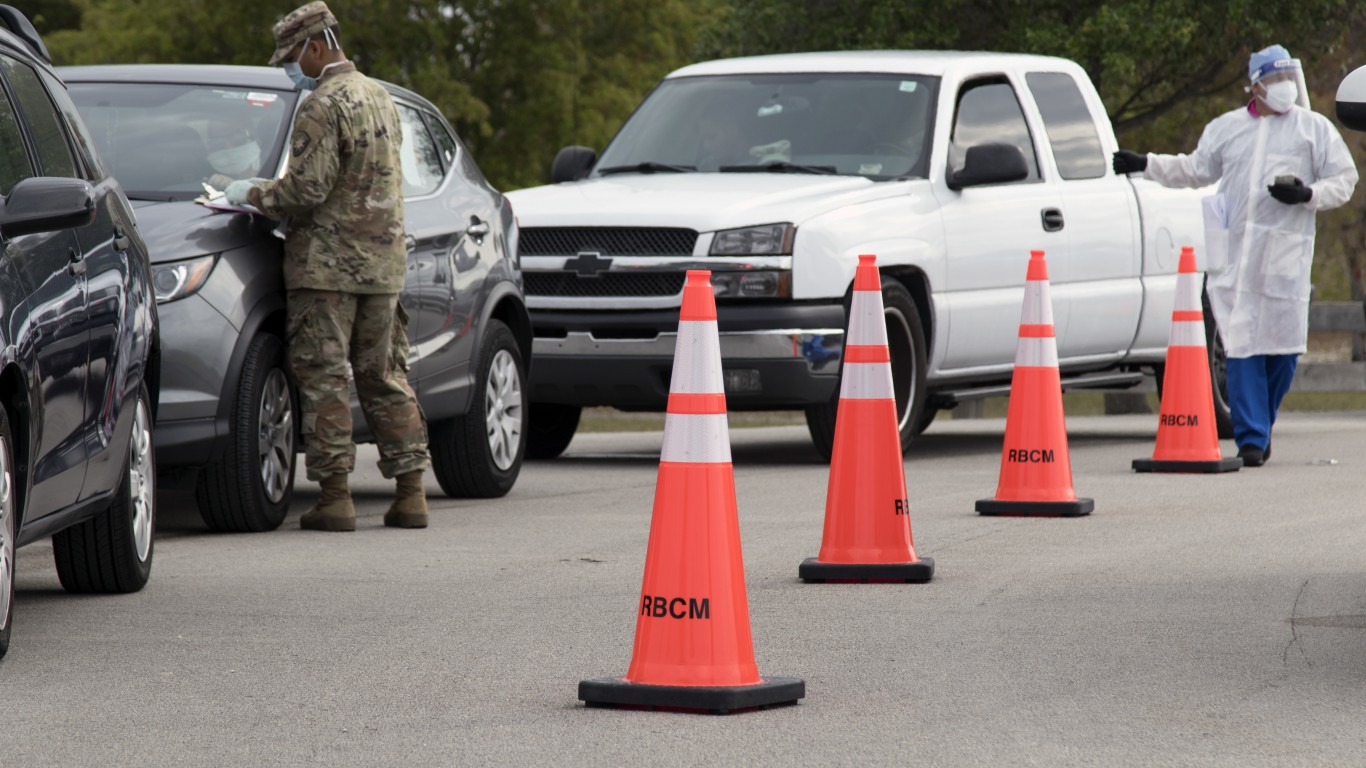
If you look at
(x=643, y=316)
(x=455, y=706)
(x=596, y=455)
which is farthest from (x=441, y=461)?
(x=455, y=706)

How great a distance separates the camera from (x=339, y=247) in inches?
347

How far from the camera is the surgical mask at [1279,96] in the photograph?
1202cm

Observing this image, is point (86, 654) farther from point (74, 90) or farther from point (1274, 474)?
point (1274, 474)

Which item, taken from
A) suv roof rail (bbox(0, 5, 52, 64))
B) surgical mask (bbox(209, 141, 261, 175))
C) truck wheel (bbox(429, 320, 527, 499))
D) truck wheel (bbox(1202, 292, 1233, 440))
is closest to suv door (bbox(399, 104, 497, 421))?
truck wheel (bbox(429, 320, 527, 499))

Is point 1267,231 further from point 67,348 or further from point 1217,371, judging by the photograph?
point 67,348

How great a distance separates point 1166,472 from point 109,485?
635cm

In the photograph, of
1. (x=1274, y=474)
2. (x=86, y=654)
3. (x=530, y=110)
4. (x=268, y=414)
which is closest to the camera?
(x=86, y=654)

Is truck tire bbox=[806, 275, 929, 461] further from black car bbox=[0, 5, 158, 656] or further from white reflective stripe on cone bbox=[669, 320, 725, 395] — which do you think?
white reflective stripe on cone bbox=[669, 320, 725, 395]

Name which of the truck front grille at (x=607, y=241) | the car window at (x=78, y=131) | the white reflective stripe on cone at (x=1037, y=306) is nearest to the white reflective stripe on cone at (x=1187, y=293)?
the truck front grille at (x=607, y=241)

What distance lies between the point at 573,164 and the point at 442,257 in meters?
3.31

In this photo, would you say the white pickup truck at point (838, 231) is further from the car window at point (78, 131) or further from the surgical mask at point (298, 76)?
the car window at point (78, 131)

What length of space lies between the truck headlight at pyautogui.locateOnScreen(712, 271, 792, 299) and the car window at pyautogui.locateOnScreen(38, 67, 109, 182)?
472 cm

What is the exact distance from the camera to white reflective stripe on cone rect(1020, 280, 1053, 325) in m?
9.13

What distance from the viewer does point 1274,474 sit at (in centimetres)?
1162
